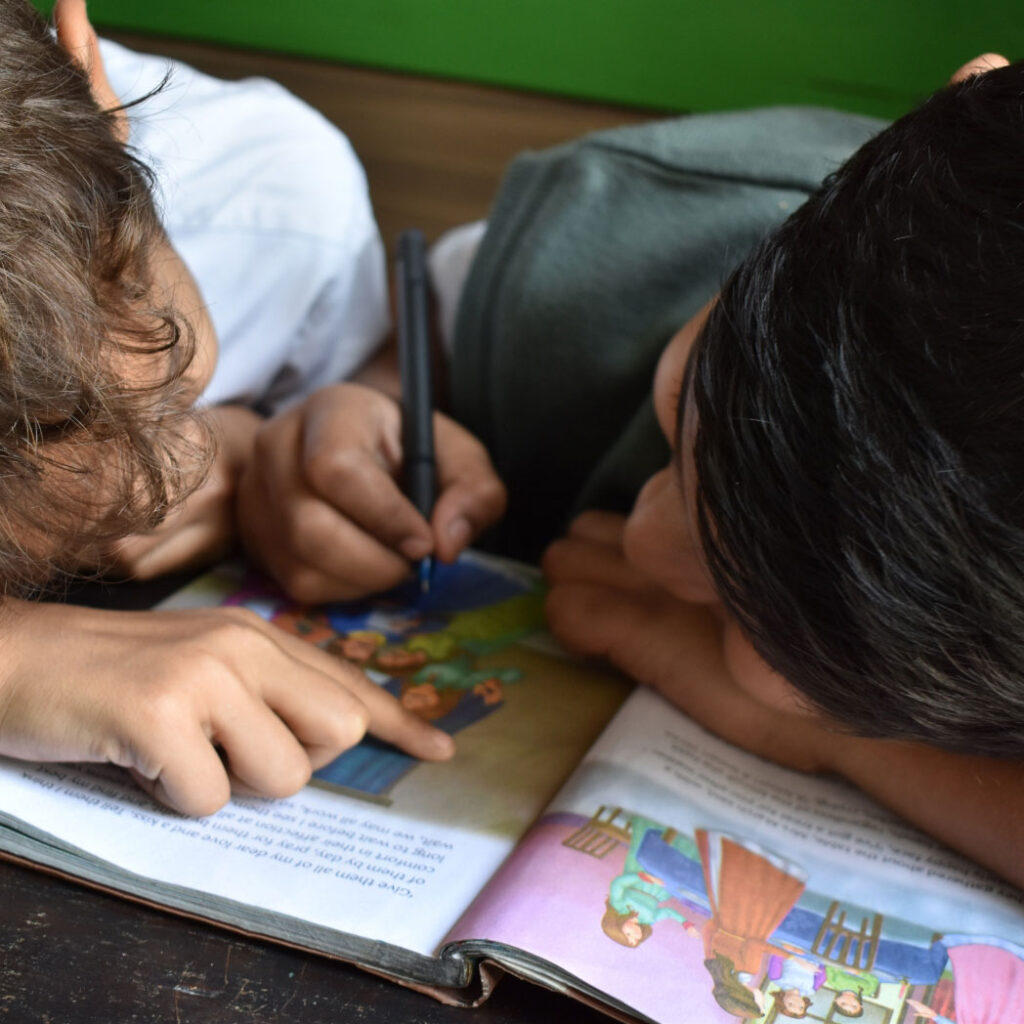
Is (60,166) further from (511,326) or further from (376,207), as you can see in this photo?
(376,207)

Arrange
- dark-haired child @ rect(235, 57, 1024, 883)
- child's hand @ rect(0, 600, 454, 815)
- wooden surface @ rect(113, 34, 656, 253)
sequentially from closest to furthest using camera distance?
dark-haired child @ rect(235, 57, 1024, 883)
child's hand @ rect(0, 600, 454, 815)
wooden surface @ rect(113, 34, 656, 253)

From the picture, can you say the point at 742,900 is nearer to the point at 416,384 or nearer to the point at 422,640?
the point at 422,640

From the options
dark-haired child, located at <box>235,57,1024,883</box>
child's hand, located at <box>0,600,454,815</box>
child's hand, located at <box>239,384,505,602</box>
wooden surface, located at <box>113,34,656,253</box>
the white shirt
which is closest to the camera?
dark-haired child, located at <box>235,57,1024,883</box>

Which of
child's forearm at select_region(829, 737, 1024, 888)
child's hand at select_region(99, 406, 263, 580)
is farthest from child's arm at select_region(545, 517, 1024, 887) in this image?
child's hand at select_region(99, 406, 263, 580)

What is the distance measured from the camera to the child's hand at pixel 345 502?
24.8 inches

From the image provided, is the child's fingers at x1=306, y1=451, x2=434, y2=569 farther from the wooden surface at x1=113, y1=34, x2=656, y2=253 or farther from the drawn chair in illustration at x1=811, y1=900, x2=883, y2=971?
the wooden surface at x1=113, y1=34, x2=656, y2=253

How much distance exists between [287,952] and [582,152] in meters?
0.56

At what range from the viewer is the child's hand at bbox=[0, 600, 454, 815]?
45cm

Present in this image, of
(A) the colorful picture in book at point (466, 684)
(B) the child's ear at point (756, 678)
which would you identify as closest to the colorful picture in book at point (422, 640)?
(A) the colorful picture in book at point (466, 684)

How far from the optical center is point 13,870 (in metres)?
0.44

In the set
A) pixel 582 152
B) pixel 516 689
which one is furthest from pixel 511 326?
pixel 516 689

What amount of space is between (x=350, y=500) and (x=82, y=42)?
0.27 meters

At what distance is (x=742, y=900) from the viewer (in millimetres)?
454

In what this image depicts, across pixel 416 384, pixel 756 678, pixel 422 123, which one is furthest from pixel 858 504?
pixel 422 123
